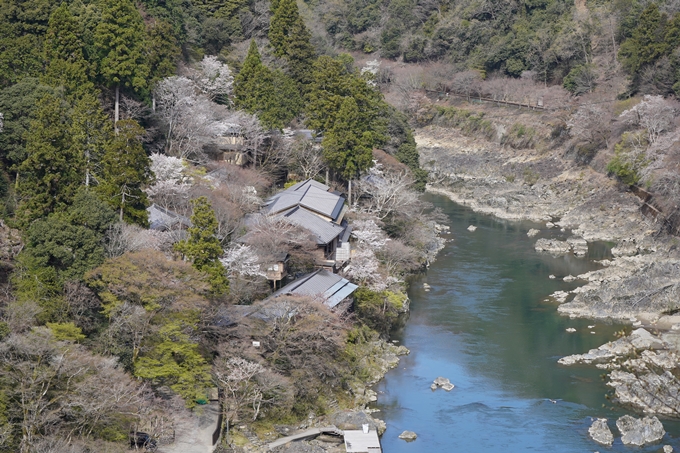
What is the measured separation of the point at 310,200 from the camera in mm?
31031

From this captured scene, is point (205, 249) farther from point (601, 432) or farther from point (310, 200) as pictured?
point (601, 432)

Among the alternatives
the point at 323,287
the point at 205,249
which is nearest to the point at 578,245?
the point at 323,287

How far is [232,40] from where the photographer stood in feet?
163

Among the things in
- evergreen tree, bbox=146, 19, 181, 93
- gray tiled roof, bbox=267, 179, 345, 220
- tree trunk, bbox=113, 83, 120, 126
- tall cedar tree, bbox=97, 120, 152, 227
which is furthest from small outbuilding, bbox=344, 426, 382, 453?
evergreen tree, bbox=146, 19, 181, 93

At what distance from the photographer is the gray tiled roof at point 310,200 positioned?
1188 inches

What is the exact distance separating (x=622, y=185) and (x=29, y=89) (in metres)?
32.7

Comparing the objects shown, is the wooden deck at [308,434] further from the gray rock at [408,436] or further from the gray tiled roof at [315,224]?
the gray tiled roof at [315,224]

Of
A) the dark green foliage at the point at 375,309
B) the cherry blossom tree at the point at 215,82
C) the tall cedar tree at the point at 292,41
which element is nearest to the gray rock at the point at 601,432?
the dark green foliage at the point at 375,309

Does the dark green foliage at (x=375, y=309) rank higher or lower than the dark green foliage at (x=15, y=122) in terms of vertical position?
lower

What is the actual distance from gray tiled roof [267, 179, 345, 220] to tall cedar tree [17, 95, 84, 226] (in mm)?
8766

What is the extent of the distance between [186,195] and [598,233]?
23233 millimetres

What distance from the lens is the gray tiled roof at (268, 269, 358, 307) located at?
982 inches

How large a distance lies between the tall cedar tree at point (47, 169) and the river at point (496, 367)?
1068 centimetres

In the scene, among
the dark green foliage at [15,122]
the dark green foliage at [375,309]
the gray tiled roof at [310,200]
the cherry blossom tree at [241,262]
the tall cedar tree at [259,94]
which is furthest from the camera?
the tall cedar tree at [259,94]
